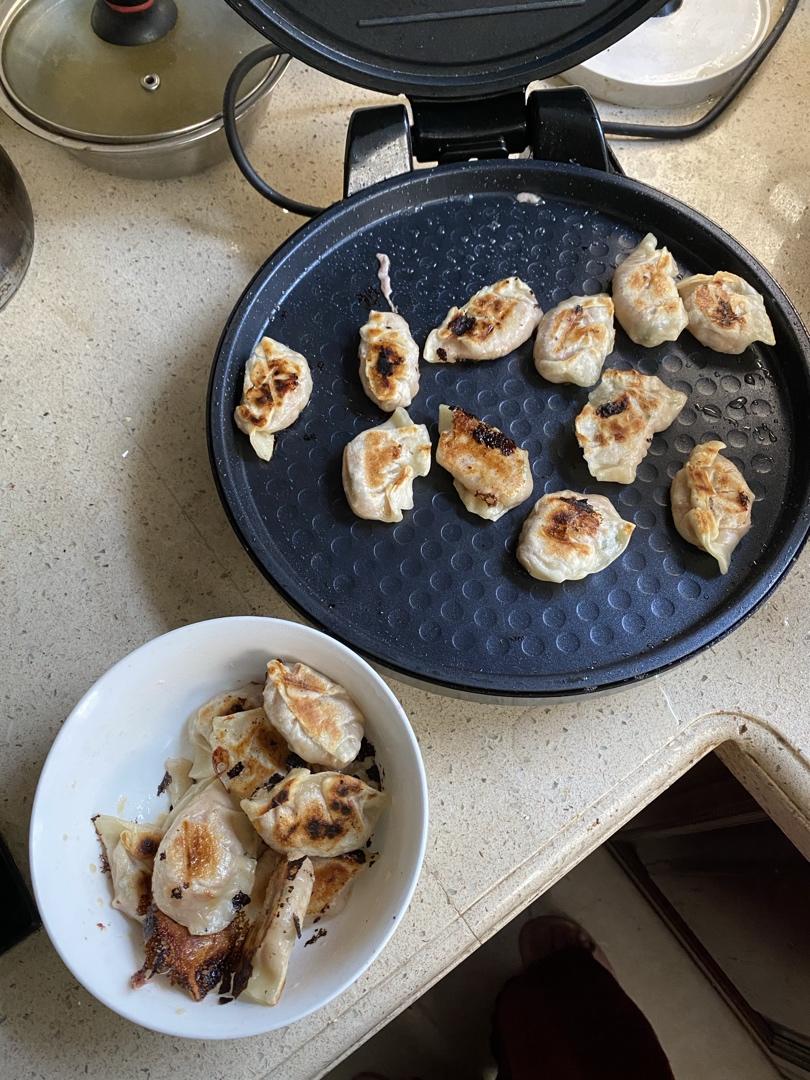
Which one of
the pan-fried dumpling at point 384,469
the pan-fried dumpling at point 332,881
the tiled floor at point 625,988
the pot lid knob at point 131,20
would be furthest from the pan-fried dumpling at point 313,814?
the tiled floor at point 625,988

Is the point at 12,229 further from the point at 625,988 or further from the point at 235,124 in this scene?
the point at 625,988

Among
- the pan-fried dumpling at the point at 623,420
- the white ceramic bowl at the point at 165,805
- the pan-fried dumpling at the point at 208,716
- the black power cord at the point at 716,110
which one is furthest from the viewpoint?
the black power cord at the point at 716,110

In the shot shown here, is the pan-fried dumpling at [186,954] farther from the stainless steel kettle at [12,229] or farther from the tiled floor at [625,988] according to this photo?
the tiled floor at [625,988]

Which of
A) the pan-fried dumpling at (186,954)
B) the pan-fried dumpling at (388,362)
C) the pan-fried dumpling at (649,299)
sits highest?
the pan-fried dumpling at (649,299)

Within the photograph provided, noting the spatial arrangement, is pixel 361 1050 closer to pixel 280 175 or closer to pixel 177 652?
pixel 177 652

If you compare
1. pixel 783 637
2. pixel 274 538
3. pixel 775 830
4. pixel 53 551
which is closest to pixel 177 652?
pixel 274 538
